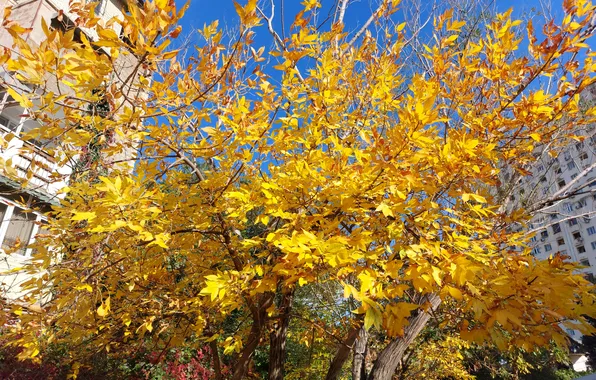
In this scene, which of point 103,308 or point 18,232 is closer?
point 103,308

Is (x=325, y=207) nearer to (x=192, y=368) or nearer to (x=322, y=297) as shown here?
(x=322, y=297)

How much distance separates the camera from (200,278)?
3.22m

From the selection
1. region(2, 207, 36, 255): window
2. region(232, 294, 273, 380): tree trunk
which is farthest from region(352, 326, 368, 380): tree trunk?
region(2, 207, 36, 255): window

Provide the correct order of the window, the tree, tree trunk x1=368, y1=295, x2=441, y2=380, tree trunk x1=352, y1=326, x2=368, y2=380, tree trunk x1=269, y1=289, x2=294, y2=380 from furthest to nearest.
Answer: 1. the window
2. tree trunk x1=352, y1=326, x2=368, y2=380
3. tree trunk x1=368, y1=295, x2=441, y2=380
4. tree trunk x1=269, y1=289, x2=294, y2=380
5. the tree

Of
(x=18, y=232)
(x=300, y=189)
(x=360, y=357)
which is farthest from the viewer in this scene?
(x=18, y=232)

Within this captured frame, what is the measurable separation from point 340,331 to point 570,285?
13.8 ft

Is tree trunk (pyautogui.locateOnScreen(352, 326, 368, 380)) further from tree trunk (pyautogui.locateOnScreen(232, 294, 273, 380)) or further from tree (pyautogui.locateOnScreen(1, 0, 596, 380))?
tree trunk (pyautogui.locateOnScreen(232, 294, 273, 380))

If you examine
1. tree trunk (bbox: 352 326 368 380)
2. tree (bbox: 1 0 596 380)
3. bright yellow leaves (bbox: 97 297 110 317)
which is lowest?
tree trunk (bbox: 352 326 368 380)

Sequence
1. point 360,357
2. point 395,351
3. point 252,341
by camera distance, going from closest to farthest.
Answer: point 252,341, point 395,351, point 360,357

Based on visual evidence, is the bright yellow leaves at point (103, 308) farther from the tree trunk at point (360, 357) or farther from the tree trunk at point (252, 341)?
the tree trunk at point (360, 357)

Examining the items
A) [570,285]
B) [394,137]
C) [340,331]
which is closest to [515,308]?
[570,285]

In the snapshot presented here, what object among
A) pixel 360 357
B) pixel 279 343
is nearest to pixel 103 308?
pixel 279 343

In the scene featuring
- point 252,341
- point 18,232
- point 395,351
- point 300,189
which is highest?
point 18,232

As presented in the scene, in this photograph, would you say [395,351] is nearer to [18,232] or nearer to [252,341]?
[252,341]
